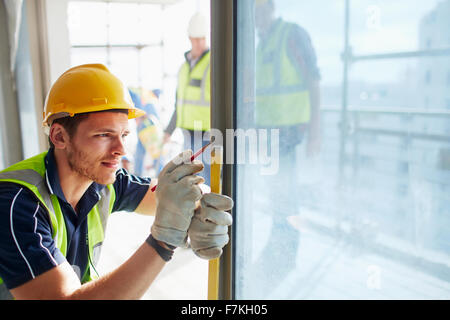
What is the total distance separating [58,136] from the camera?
4.13 feet

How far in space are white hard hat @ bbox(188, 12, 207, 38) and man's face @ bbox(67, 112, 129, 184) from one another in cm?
177

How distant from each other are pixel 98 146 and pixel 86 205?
0.81 ft

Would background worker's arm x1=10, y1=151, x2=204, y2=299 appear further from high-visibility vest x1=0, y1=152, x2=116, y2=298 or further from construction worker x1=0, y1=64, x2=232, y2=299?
high-visibility vest x1=0, y1=152, x2=116, y2=298

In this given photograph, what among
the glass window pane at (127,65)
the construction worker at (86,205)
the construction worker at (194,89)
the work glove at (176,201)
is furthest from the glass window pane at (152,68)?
the work glove at (176,201)

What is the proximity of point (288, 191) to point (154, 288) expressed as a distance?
1.35 m

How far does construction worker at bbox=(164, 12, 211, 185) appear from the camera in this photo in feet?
8.73

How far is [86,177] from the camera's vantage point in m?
1.25

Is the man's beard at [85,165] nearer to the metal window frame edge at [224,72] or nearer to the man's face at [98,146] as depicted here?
the man's face at [98,146]

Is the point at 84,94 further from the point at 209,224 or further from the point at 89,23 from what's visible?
the point at 89,23

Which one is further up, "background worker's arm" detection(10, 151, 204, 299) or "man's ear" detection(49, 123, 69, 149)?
"man's ear" detection(49, 123, 69, 149)

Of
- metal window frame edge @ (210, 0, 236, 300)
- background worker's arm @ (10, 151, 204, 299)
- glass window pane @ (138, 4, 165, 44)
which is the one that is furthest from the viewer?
glass window pane @ (138, 4, 165, 44)

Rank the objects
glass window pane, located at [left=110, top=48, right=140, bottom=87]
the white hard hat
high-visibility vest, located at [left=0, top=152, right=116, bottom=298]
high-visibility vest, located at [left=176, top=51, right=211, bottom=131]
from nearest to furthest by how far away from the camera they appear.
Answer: high-visibility vest, located at [left=0, top=152, right=116, bottom=298] < high-visibility vest, located at [left=176, top=51, right=211, bottom=131] < the white hard hat < glass window pane, located at [left=110, top=48, right=140, bottom=87]

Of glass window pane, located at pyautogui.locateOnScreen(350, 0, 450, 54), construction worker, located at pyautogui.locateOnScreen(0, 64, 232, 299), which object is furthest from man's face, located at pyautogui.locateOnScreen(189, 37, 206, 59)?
glass window pane, located at pyautogui.locateOnScreen(350, 0, 450, 54)

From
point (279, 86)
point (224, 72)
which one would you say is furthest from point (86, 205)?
point (279, 86)
